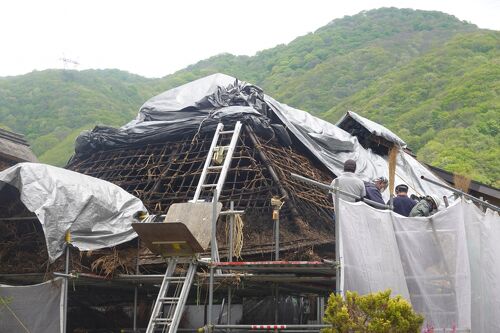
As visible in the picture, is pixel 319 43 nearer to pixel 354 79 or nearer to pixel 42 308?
pixel 354 79

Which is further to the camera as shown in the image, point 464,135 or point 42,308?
point 464,135

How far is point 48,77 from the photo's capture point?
52.2m

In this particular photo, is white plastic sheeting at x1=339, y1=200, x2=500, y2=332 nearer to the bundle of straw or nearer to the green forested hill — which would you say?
the bundle of straw

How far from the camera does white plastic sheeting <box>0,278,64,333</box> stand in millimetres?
11148

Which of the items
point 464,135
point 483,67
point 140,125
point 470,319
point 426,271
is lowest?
point 470,319

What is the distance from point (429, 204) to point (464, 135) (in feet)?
92.7

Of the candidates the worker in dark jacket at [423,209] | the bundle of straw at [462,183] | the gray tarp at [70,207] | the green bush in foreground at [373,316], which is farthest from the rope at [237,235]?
the bundle of straw at [462,183]

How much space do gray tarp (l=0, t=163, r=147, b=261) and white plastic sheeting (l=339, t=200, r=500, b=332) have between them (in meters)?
3.86

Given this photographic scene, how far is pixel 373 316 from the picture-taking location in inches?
338

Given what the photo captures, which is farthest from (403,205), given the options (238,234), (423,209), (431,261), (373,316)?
(373,316)

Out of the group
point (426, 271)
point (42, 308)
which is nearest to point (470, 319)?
point (426, 271)

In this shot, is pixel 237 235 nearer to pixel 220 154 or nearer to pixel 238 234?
pixel 238 234

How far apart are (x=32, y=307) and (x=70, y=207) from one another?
5.16 feet

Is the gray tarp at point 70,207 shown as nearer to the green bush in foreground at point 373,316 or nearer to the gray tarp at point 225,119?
the gray tarp at point 225,119
